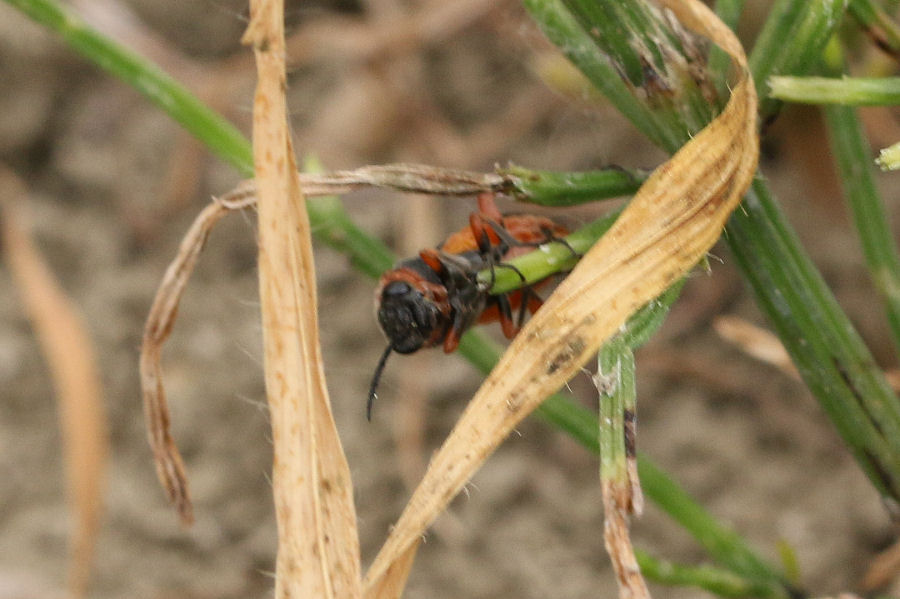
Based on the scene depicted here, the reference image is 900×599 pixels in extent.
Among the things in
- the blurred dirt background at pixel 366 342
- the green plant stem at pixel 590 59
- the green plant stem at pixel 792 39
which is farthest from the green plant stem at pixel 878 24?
the blurred dirt background at pixel 366 342

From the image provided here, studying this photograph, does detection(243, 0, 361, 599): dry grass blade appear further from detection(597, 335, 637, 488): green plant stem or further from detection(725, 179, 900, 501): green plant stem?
detection(725, 179, 900, 501): green plant stem

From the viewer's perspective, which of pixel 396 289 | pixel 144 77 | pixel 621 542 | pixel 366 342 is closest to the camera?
pixel 621 542

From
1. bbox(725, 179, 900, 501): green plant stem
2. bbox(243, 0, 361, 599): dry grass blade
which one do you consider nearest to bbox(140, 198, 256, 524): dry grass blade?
bbox(243, 0, 361, 599): dry grass blade

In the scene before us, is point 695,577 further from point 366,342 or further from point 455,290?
point 366,342

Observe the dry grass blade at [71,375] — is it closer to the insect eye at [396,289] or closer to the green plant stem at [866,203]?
the insect eye at [396,289]

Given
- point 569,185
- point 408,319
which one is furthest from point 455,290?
point 569,185

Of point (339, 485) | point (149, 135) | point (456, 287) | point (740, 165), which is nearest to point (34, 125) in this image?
point (149, 135)
